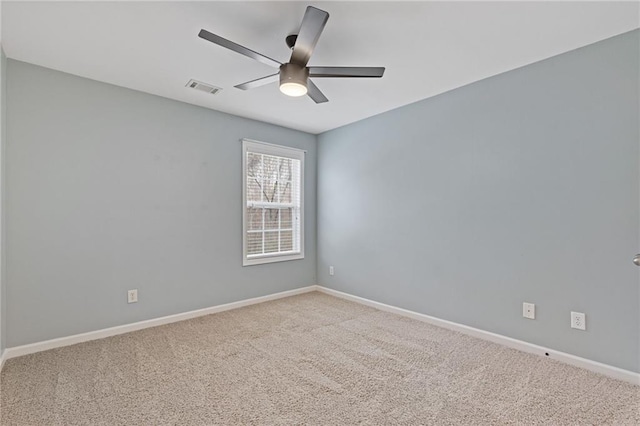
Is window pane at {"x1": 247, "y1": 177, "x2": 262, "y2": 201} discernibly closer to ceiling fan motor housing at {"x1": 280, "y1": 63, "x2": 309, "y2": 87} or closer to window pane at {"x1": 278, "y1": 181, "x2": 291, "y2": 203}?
window pane at {"x1": 278, "y1": 181, "x2": 291, "y2": 203}

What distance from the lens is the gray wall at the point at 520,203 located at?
2.18m

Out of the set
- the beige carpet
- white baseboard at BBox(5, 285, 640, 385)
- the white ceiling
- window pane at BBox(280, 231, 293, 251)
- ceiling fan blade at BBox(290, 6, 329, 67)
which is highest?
the white ceiling

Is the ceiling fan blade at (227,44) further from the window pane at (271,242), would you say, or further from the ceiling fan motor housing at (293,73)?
the window pane at (271,242)

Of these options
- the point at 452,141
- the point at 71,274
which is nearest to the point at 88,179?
the point at 71,274

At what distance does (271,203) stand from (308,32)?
8.84 ft

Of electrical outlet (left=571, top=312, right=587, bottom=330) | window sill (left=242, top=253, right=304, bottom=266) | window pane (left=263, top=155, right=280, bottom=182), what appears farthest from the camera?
window pane (left=263, top=155, right=280, bottom=182)

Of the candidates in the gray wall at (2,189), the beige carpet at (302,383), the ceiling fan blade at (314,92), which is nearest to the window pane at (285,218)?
the beige carpet at (302,383)

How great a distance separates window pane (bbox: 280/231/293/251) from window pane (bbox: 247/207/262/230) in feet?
1.32

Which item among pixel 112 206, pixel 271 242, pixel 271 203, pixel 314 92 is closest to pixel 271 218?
pixel 271 203

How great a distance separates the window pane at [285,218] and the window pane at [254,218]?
0.36m

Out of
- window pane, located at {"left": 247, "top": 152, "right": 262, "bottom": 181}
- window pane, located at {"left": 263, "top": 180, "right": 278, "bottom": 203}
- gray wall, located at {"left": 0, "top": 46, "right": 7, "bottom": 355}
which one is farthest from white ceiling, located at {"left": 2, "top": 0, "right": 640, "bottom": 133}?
window pane, located at {"left": 263, "top": 180, "right": 278, "bottom": 203}

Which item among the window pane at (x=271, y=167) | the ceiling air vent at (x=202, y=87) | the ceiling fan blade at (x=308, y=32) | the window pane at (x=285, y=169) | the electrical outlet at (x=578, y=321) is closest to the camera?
the ceiling fan blade at (x=308, y=32)

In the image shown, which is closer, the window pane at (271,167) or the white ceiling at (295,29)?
the white ceiling at (295,29)

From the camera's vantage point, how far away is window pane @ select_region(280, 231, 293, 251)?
4375mm
